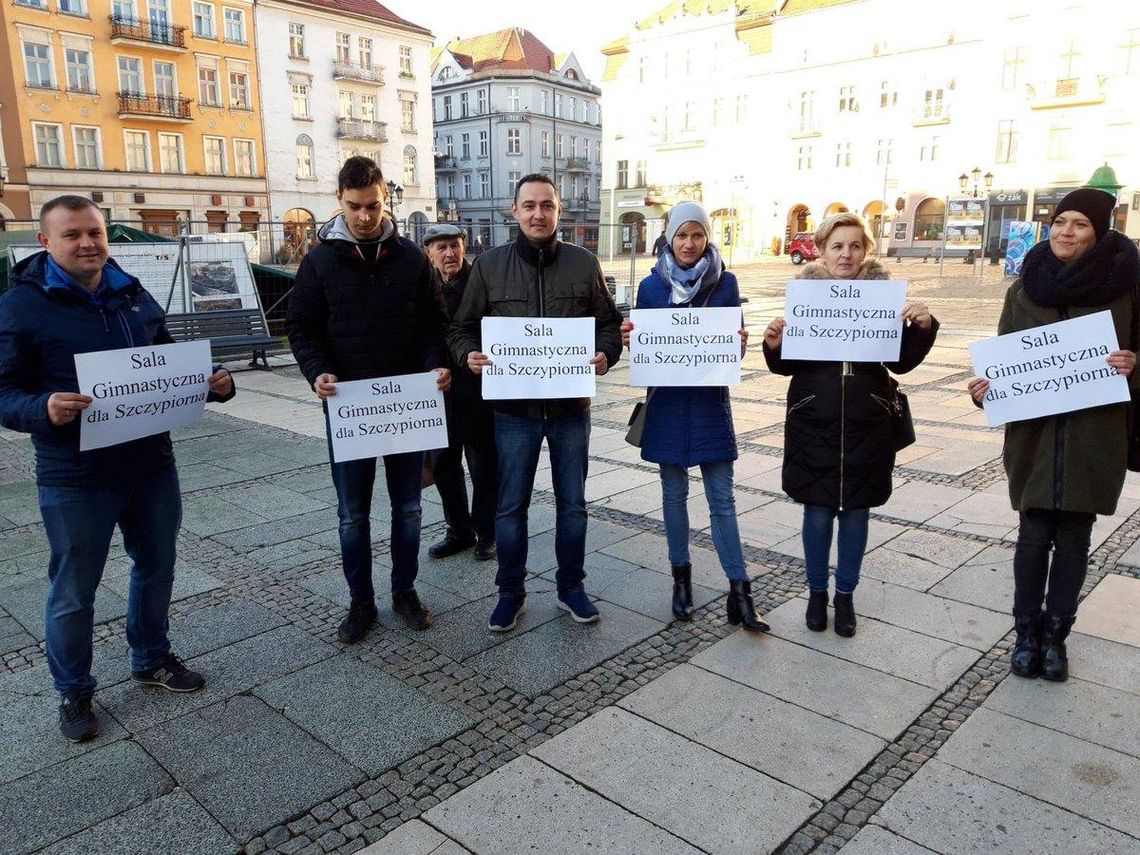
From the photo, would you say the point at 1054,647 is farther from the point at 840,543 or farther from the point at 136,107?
the point at 136,107

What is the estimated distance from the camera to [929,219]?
44.1 m

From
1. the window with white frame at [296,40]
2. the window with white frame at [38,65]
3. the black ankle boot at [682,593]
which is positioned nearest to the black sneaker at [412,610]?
the black ankle boot at [682,593]

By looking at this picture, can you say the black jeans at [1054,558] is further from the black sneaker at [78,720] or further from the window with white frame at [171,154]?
the window with white frame at [171,154]

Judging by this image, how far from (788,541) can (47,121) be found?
40.5 meters

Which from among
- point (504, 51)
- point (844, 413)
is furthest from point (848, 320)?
point (504, 51)

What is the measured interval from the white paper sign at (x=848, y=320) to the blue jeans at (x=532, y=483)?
106cm

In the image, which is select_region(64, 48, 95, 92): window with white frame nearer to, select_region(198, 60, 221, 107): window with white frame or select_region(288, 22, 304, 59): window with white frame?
select_region(198, 60, 221, 107): window with white frame

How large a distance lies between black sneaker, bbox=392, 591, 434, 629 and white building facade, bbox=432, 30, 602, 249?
60346mm

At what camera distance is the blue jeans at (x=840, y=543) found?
382cm

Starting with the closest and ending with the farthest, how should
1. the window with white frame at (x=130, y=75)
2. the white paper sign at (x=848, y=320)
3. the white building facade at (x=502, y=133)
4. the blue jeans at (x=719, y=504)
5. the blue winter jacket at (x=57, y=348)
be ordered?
the blue winter jacket at (x=57, y=348), the white paper sign at (x=848, y=320), the blue jeans at (x=719, y=504), the window with white frame at (x=130, y=75), the white building facade at (x=502, y=133)

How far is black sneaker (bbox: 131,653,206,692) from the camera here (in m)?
3.47

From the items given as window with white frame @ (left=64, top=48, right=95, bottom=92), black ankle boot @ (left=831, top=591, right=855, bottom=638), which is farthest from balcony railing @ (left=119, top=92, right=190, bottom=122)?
black ankle boot @ (left=831, top=591, right=855, bottom=638)

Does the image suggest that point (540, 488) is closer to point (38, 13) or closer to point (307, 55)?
point (38, 13)

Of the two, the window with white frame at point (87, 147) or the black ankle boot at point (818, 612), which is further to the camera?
the window with white frame at point (87, 147)
